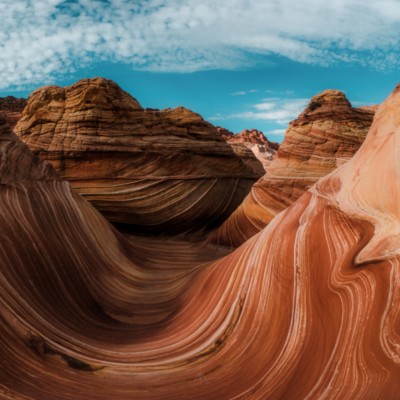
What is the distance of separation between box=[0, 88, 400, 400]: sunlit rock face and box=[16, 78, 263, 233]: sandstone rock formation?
3.12 metres

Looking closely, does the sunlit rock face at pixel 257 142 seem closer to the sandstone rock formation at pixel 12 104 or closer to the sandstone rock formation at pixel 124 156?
the sandstone rock formation at pixel 12 104

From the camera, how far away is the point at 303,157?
7.23 metres

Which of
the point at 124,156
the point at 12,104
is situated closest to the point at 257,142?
the point at 12,104

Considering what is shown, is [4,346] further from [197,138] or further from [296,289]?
[197,138]

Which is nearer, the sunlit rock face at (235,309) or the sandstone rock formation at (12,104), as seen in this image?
the sunlit rock face at (235,309)

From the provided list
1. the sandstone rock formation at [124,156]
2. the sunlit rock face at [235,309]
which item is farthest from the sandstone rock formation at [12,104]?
the sunlit rock face at [235,309]

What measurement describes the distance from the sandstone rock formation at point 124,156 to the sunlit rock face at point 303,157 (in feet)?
2.98

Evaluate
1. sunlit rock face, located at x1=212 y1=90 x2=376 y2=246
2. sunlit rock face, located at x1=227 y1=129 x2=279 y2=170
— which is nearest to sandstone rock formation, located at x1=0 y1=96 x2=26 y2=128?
sunlit rock face, located at x1=212 y1=90 x2=376 y2=246

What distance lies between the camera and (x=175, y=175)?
7.99m

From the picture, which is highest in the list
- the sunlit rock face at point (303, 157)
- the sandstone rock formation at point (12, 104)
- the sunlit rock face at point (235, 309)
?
the sandstone rock formation at point (12, 104)

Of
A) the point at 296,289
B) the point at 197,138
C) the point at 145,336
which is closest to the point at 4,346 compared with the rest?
the point at 145,336

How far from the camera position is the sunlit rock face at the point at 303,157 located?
6949 millimetres

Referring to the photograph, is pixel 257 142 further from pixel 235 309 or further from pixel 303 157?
pixel 235 309

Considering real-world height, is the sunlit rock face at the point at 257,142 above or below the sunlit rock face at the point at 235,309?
above
